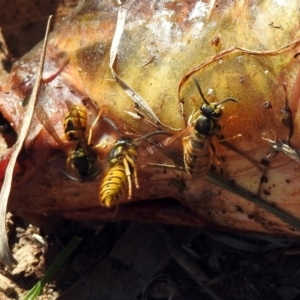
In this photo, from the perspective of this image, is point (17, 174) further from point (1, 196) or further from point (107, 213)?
point (107, 213)

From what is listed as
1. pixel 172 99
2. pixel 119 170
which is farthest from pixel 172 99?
pixel 119 170

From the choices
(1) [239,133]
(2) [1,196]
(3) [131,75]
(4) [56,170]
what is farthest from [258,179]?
(2) [1,196]

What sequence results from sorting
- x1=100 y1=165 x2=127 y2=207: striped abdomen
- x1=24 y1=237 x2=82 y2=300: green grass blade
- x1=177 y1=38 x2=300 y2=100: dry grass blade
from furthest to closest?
x1=24 y1=237 x2=82 y2=300: green grass blade, x1=100 y1=165 x2=127 y2=207: striped abdomen, x1=177 y1=38 x2=300 y2=100: dry grass blade

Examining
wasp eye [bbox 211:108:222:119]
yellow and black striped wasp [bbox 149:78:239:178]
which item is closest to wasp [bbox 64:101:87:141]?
yellow and black striped wasp [bbox 149:78:239:178]

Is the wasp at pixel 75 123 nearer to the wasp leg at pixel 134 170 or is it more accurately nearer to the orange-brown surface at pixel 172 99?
the orange-brown surface at pixel 172 99

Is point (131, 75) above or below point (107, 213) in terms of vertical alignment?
above

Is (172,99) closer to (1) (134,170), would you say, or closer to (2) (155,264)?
(1) (134,170)

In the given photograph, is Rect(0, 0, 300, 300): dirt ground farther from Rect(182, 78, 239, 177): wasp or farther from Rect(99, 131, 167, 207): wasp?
→ Rect(182, 78, 239, 177): wasp
